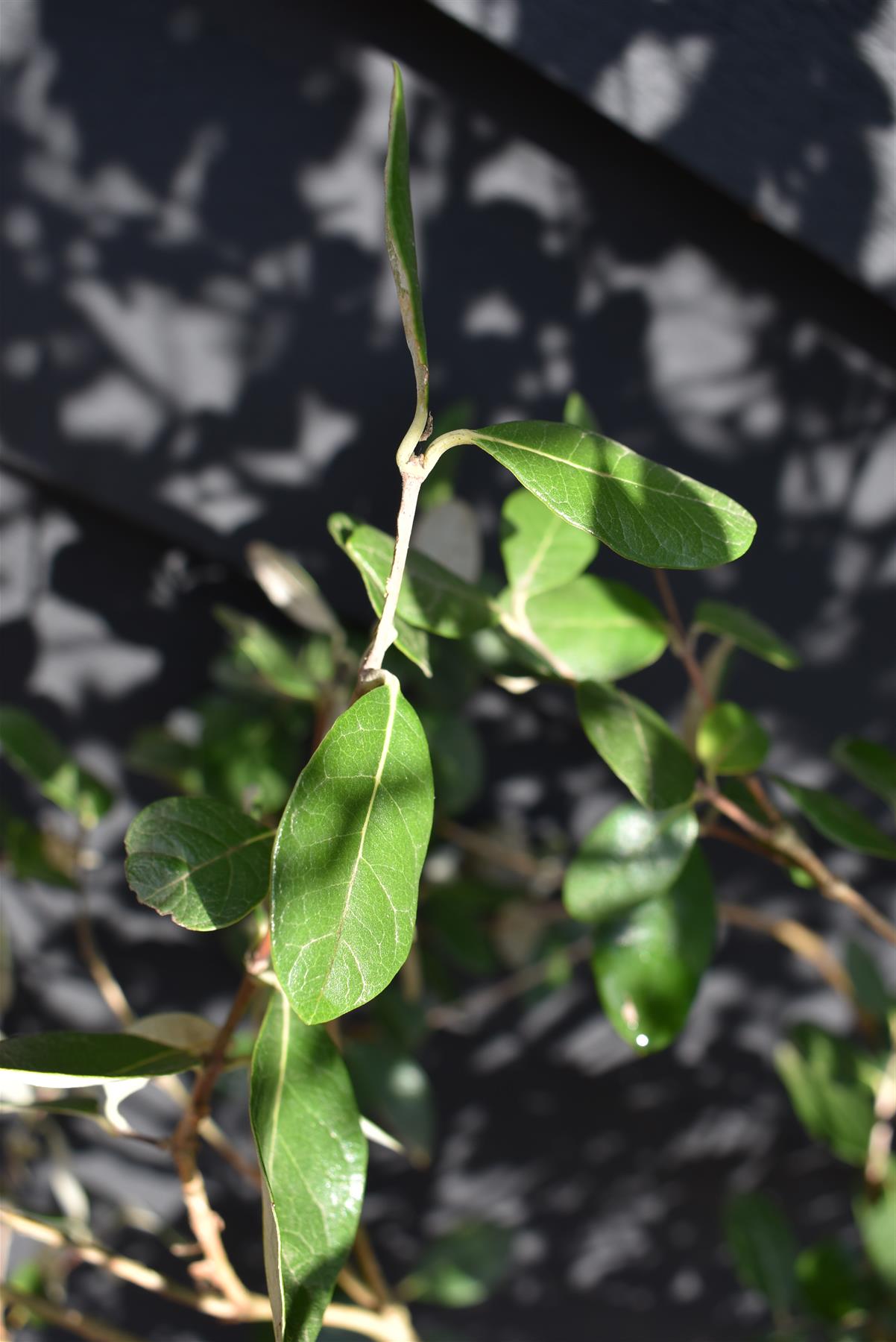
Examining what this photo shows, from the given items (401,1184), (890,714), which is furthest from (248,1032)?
(890,714)

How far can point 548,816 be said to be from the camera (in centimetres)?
180

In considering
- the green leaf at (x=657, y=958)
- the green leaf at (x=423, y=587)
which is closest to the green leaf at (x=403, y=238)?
the green leaf at (x=423, y=587)

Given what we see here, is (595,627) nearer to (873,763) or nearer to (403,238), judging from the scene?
(873,763)

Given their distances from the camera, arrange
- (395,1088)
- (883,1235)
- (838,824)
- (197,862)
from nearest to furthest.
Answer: (197,862) < (838,824) < (883,1235) < (395,1088)

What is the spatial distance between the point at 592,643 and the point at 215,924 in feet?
1.52

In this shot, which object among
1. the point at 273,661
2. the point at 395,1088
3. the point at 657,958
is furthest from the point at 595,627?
the point at 395,1088

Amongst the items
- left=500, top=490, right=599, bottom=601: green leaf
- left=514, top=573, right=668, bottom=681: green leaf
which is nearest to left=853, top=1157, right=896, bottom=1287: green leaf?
left=514, top=573, right=668, bottom=681: green leaf

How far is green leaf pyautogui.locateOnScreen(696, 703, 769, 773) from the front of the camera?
0.86 metres

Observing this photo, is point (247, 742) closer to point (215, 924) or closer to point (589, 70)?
point (215, 924)

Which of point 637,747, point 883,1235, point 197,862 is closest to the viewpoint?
point 197,862

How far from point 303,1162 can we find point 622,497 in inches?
19.4

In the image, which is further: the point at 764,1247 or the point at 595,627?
the point at 764,1247

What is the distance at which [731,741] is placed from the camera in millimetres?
875

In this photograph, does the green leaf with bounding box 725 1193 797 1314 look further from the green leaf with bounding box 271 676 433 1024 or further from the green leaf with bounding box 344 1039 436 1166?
the green leaf with bounding box 271 676 433 1024
